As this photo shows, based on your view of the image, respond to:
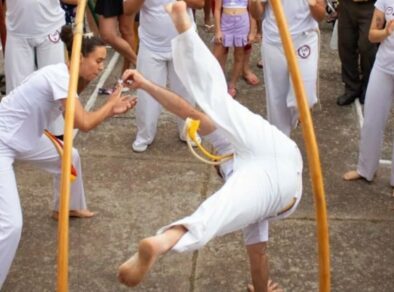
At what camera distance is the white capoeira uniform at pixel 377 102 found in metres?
5.12

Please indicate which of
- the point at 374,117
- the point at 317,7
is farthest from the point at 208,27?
the point at 374,117

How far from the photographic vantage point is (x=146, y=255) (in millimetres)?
3125

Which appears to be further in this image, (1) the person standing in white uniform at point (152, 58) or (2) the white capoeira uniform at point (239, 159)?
(1) the person standing in white uniform at point (152, 58)

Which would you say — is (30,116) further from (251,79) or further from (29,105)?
(251,79)

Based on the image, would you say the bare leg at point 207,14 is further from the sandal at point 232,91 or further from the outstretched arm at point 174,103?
the outstretched arm at point 174,103

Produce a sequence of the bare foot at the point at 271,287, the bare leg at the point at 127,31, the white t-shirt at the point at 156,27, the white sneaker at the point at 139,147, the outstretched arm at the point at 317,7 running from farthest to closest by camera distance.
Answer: the bare leg at the point at 127,31 < the white sneaker at the point at 139,147 < the white t-shirt at the point at 156,27 < the outstretched arm at the point at 317,7 < the bare foot at the point at 271,287

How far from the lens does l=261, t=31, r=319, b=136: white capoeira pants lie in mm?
5434

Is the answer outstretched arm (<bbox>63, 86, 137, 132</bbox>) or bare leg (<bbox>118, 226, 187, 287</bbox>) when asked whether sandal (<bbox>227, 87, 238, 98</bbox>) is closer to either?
outstretched arm (<bbox>63, 86, 137, 132</bbox>)

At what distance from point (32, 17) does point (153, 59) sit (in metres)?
0.95

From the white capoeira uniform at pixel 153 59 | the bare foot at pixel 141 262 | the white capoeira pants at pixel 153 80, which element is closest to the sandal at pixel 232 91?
the white capoeira pants at pixel 153 80

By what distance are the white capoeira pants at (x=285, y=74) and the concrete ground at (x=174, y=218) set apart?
1.70 feet

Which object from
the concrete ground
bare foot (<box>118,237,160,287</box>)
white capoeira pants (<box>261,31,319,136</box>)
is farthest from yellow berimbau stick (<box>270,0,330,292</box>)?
white capoeira pants (<box>261,31,319,136</box>)

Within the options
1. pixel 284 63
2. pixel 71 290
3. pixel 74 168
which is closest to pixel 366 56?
pixel 284 63

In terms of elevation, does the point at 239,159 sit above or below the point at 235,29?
above
